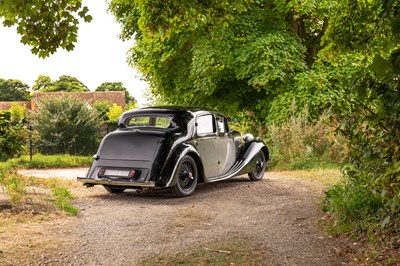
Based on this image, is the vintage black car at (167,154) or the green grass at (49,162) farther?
the green grass at (49,162)

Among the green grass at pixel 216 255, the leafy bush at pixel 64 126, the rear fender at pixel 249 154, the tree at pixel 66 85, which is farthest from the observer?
the tree at pixel 66 85

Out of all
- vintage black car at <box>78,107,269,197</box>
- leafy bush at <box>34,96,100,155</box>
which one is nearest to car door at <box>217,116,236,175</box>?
Result: vintage black car at <box>78,107,269,197</box>

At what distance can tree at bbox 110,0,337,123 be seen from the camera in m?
19.6

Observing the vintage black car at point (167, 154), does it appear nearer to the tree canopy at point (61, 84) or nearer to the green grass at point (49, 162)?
the green grass at point (49, 162)

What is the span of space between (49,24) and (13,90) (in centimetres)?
5920

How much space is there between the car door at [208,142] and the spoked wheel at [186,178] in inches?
13.2

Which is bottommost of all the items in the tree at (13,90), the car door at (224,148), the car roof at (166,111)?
the car door at (224,148)

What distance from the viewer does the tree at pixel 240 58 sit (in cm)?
1959

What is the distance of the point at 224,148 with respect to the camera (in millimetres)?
11711

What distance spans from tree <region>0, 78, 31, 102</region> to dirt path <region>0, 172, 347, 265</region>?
192 feet

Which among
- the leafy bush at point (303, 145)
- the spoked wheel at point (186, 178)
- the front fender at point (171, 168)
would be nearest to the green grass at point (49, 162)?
the leafy bush at point (303, 145)

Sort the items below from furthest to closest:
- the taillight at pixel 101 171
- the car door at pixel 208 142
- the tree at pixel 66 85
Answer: the tree at pixel 66 85, the car door at pixel 208 142, the taillight at pixel 101 171

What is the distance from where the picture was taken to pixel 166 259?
236 inches

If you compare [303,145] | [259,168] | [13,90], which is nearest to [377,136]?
[259,168]
